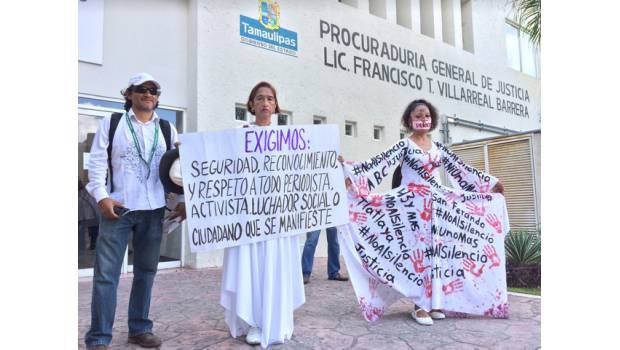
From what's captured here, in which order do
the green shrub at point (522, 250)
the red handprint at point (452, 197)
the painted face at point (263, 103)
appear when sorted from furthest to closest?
1. the green shrub at point (522, 250)
2. the red handprint at point (452, 197)
3. the painted face at point (263, 103)

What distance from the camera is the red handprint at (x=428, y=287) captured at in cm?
369

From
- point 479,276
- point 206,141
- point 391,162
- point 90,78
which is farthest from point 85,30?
point 479,276

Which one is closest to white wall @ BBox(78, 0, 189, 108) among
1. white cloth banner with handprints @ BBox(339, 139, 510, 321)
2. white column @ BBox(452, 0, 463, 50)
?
white cloth banner with handprints @ BBox(339, 139, 510, 321)

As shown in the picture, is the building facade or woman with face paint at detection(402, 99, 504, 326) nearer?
woman with face paint at detection(402, 99, 504, 326)

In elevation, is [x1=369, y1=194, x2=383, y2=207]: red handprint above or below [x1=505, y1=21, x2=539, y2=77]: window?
below

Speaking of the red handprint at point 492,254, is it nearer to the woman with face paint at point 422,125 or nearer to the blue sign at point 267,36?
the woman with face paint at point 422,125

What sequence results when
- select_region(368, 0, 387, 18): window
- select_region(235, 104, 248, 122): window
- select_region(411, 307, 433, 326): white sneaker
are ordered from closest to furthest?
select_region(411, 307, 433, 326): white sneaker, select_region(235, 104, 248, 122): window, select_region(368, 0, 387, 18): window

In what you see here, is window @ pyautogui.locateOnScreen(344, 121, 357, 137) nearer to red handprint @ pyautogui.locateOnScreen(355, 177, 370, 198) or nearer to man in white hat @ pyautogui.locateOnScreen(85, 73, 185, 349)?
red handprint @ pyautogui.locateOnScreen(355, 177, 370, 198)

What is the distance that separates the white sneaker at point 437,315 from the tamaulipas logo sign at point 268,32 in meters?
5.88

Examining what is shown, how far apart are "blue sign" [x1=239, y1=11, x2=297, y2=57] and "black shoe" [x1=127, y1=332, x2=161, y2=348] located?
5.93m

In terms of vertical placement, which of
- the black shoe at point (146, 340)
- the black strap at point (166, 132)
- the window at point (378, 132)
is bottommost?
the black shoe at point (146, 340)

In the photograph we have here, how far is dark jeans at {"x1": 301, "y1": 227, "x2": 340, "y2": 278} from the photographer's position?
5543mm

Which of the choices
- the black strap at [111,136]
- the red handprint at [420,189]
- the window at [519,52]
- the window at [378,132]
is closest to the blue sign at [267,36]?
the window at [378,132]

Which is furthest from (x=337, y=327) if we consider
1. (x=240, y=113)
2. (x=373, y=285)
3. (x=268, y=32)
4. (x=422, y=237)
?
(x=268, y=32)
